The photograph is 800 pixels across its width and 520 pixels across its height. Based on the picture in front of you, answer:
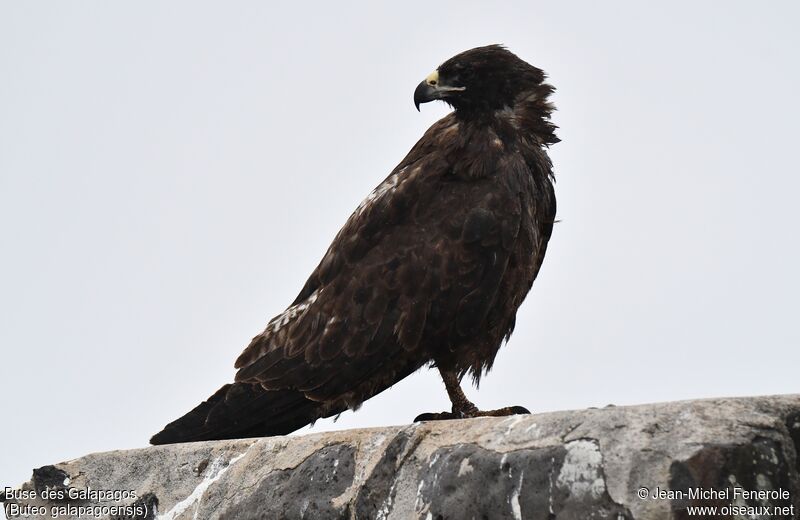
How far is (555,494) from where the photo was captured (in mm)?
3049

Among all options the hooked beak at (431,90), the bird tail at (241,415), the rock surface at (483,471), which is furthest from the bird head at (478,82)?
the rock surface at (483,471)

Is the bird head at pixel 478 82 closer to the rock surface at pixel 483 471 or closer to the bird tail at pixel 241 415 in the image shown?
the bird tail at pixel 241 415

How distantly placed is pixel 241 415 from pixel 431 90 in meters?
1.96

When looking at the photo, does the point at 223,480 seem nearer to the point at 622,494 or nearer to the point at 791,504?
the point at 622,494

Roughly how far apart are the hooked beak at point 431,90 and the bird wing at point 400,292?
0.36 meters

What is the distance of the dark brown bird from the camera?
197 inches

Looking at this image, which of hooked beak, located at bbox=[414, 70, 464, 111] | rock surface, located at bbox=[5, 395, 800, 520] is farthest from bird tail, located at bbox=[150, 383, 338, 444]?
hooked beak, located at bbox=[414, 70, 464, 111]

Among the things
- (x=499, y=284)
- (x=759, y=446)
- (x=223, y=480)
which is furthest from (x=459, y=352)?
(x=759, y=446)

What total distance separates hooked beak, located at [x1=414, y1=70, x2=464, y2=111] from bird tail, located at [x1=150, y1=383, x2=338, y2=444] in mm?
1692

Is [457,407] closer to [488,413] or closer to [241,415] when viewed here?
[488,413]

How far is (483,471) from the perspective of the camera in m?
3.28

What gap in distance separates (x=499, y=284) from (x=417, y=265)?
0.41 m

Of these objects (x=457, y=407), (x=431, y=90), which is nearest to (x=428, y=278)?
(x=457, y=407)

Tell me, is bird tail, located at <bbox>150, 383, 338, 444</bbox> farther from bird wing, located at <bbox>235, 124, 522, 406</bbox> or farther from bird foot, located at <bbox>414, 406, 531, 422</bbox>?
bird foot, located at <bbox>414, 406, 531, 422</bbox>
